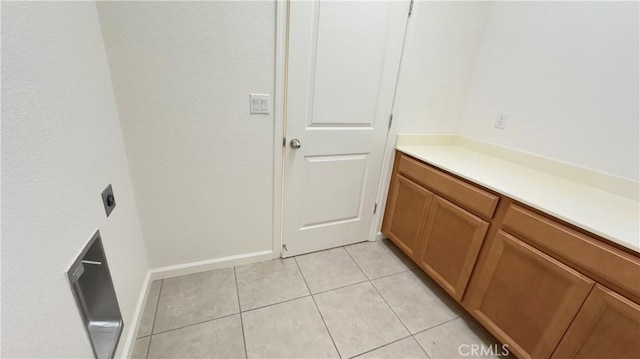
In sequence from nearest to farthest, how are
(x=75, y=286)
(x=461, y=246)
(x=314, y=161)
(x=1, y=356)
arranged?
1. (x=1, y=356)
2. (x=75, y=286)
3. (x=461, y=246)
4. (x=314, y=161)

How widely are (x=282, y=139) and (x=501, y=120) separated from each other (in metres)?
1.55

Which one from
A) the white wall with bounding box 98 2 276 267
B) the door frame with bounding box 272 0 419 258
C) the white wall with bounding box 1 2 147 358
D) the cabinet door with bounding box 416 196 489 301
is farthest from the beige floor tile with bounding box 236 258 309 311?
the cabinet door with bounding box 416 196 489 301

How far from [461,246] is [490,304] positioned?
1.03ft

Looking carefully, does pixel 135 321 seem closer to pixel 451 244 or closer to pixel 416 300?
pixel 416 300

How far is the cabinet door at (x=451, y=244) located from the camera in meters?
1.42

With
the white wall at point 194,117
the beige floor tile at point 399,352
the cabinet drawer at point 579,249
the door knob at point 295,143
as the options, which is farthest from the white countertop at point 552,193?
the white wall at point 194,117

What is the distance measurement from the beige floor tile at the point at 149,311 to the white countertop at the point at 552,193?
6.11 ft

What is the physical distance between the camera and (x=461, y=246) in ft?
4.89

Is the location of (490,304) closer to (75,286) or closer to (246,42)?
(75,286)

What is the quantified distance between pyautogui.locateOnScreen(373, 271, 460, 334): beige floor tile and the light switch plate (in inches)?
54.0

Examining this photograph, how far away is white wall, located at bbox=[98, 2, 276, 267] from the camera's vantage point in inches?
47.7

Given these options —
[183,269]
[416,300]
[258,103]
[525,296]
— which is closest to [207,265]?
[183,269]

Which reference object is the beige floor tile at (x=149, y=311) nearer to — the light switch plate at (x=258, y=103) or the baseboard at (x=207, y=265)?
the baseboard at (x=207, y=265)

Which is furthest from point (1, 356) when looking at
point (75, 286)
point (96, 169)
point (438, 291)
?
point (438, 291)
